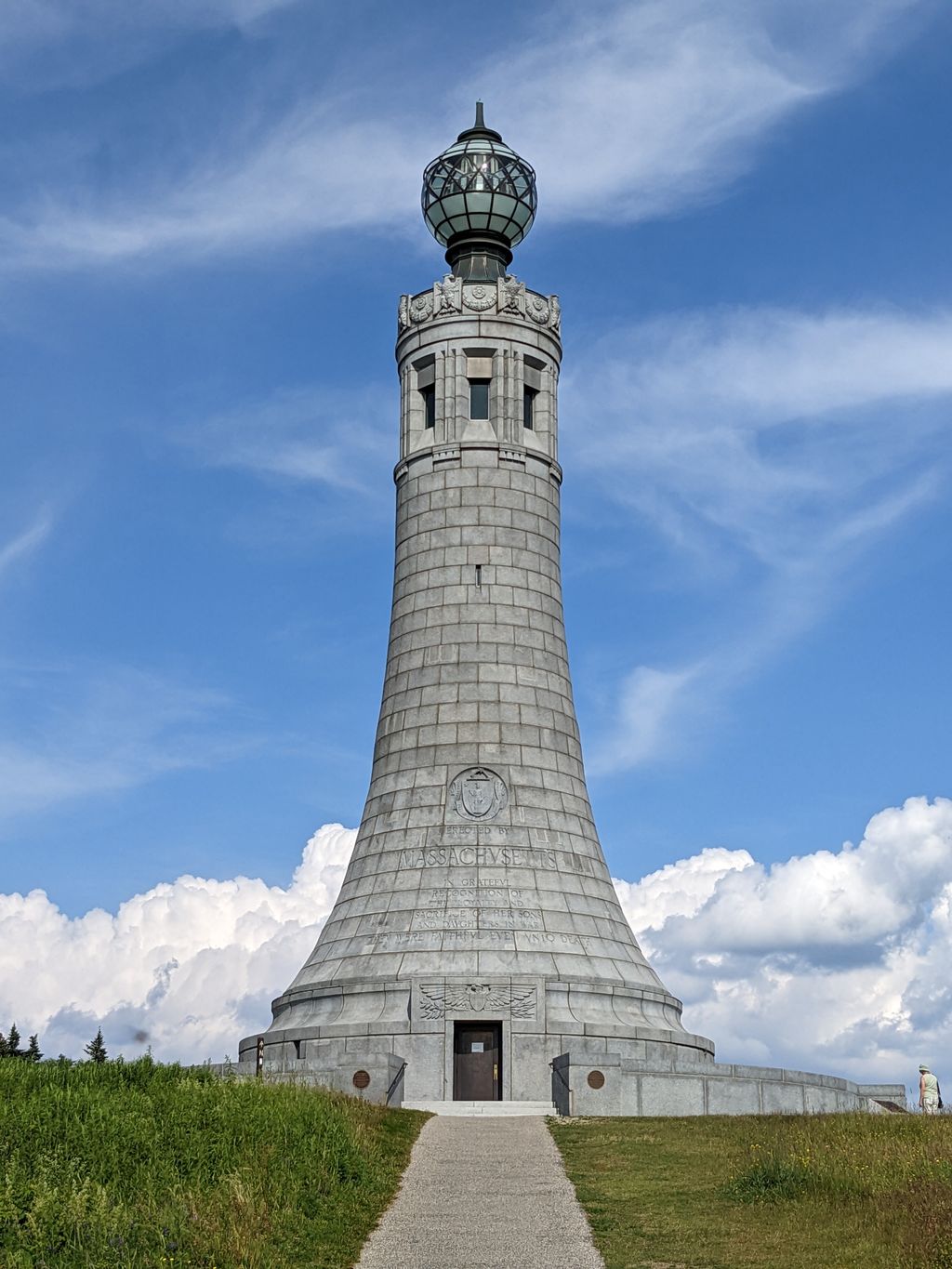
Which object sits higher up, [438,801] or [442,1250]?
[438,801]

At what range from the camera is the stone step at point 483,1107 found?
111 feet

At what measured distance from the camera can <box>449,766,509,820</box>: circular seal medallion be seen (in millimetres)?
41750

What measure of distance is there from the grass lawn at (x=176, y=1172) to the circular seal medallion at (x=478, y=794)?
19.0 m

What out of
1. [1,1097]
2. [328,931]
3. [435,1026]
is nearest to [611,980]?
[435,1026]

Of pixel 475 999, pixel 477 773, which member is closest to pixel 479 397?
pixel 477 773

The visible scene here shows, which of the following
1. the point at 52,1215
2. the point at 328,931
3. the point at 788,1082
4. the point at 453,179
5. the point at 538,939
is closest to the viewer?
the point at 52,1215

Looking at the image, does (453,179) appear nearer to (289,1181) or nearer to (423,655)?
(423,655)

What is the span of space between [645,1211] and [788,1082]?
61.1 ft

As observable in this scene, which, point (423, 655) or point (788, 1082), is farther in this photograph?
point (423, 655)

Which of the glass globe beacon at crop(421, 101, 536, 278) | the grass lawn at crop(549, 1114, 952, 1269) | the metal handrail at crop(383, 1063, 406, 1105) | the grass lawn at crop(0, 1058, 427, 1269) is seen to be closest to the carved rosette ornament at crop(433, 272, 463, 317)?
the glass globe beacon at crop(421, 101, 536, 278)

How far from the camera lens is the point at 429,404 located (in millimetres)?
47500

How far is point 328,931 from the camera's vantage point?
42.9m

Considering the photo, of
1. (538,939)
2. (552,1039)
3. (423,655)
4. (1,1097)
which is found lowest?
(1,1097)

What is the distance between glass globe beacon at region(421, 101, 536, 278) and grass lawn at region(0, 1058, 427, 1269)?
32098 millimetres
